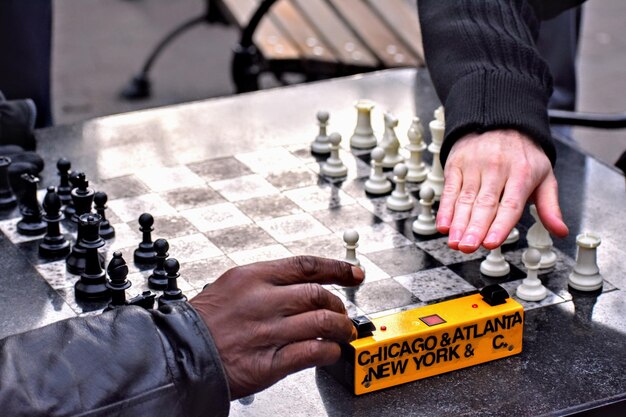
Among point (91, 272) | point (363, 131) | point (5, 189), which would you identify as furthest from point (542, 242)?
point (5, 189)

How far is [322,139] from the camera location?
2475mm

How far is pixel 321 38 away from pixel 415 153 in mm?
1944

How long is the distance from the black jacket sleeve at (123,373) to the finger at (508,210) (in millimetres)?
527

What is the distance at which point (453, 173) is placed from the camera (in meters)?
1.87

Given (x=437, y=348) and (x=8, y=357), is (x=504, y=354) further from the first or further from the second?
(x=8, y=357)

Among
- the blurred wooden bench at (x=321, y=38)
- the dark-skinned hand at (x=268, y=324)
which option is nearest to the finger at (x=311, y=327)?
the dark-skinned hand at (x=268, y=324)

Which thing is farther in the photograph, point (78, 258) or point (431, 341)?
point (78, 258)

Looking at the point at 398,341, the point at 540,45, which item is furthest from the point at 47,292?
the point at 540,45

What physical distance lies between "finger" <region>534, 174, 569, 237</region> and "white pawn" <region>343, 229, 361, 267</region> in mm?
316

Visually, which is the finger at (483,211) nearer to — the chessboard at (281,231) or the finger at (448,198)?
the finger at (448,198)

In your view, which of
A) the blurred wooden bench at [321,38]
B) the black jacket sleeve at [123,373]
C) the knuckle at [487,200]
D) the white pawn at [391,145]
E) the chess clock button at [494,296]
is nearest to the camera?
the black jacket sleeve at [123,373]

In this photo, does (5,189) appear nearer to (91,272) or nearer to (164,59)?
(91,272)

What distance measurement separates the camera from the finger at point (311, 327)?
144cm

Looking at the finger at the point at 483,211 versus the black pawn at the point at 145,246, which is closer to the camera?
the finger at the point at 483,211
